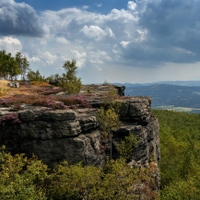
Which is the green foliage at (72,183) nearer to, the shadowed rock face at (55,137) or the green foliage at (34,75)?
the shadowed rock face at (55,137)

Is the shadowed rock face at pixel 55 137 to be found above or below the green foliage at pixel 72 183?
above

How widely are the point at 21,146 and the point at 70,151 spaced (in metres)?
8.07

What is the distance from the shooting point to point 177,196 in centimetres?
3647

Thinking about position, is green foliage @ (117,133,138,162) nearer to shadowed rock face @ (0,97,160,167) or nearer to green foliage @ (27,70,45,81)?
shadowed rock face @ (0,97,160,167)

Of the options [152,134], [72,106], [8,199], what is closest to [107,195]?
[8,199]

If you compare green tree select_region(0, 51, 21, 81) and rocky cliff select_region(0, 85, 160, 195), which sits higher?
green tree select_region(0, 51, 21, 81)

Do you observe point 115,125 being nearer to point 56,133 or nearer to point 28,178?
point 56,133

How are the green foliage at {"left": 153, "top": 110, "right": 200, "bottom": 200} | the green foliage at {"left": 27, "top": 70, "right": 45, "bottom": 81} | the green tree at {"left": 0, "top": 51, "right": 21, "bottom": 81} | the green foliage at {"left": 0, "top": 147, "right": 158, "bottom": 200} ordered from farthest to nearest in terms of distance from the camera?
1. the green foliage at {"left": 27, "top": 70, "right": 45, "bottom": 81}
2. the green tree at {"left": 0, "top": 51, "right": 21, "bottom": 81}
3. the green foliage at {"left": 153, "top": 110, "right": 200, "bottom": 200}
4. the green foliage at {"left": 0, "top": 147, "right": 158, "bottom": 200}

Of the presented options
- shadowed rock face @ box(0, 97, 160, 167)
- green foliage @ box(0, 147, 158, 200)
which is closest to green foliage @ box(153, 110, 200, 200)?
green foliage @ box(0, 147, 158, 200)

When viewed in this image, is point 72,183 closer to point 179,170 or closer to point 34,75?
point 179,170

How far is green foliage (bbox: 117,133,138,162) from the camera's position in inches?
1608

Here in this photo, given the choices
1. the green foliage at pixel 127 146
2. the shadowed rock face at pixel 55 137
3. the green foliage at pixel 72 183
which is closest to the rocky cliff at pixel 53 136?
the shadowed rock face at pixel 55 137

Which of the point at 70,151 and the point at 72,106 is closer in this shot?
the point at 70,151

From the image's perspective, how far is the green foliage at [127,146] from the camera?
40.8m
